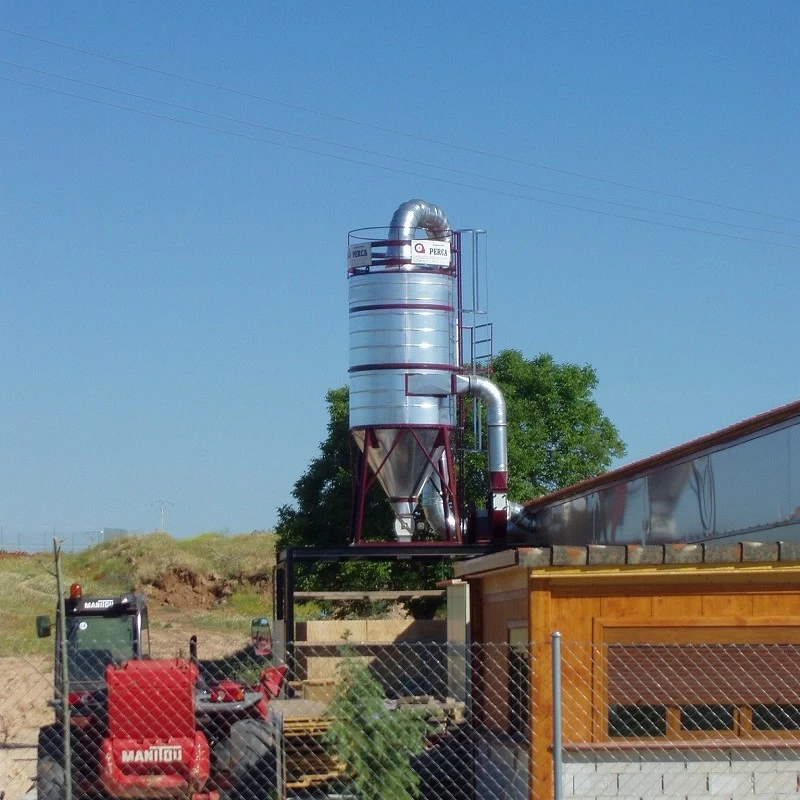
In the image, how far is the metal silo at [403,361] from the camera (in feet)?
84.9

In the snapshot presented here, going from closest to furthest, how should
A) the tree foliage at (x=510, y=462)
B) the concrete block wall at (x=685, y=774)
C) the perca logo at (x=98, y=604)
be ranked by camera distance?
the concrete block wall at (x=685, y=774) → the perca logo at (x=98, y=604) → the tree foliage at (x=510, y=462)

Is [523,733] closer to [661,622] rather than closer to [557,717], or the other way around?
[661,622]

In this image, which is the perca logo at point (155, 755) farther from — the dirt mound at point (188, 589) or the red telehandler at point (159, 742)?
the dirt mound at point (188, 589)

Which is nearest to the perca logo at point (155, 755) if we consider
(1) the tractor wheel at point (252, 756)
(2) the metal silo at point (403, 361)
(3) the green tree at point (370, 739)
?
(1) the tractor wheel at point (252, 756)

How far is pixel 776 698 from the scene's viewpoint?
10.1 meters

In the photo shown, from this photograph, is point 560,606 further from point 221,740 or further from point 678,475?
point 678,475

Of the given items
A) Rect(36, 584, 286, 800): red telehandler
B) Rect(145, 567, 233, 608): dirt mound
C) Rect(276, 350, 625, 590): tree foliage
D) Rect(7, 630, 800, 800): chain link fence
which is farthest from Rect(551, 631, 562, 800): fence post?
Rect(145, 567, 233, 608): dirt mound

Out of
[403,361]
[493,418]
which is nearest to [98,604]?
[403,361]

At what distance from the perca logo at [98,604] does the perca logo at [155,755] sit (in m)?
6.33

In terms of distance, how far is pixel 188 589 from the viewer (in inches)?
1970

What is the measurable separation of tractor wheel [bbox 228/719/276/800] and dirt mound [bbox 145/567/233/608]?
118ft

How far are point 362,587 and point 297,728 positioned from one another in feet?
67.1

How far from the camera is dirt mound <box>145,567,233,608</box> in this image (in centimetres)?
4916

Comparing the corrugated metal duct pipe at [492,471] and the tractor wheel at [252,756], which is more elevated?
the corrugated metal duct pipe at [492,471]
